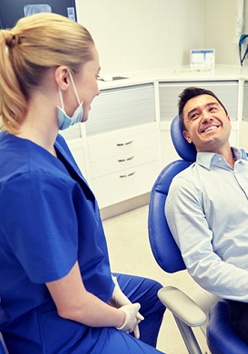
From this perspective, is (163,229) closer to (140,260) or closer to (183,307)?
(183,307)

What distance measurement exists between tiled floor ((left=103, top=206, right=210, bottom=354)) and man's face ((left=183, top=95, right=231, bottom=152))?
935mm

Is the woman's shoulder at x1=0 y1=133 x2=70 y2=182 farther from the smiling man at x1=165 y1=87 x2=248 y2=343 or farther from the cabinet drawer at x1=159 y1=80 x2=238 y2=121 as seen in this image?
the cabinet drawer at x1=159 y1=80 x2=238 y2=121

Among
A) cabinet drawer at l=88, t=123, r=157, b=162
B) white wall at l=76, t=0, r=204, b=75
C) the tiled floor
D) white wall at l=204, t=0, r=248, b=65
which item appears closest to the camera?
the tiled floor

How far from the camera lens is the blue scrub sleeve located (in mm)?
820

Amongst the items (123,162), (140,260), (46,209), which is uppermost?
(46,209)

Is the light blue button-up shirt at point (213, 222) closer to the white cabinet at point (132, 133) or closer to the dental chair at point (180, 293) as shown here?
the dental chair at point (180, 293)

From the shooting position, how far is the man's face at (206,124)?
4.69 ft

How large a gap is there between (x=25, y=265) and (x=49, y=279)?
0.22 ft

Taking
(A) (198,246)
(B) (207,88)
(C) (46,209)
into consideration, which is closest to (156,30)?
(B) (207,88)

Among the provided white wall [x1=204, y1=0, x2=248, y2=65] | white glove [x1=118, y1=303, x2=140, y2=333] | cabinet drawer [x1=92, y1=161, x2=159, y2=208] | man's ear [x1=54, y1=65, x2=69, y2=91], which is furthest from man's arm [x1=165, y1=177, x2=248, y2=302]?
white wall [x1=204, y1=0, x2=248, y2=65]

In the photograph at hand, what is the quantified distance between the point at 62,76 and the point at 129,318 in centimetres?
A: 74

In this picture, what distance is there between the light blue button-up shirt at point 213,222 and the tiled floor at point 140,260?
629 mm

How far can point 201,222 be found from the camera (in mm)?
1270

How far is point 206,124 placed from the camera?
1445mm
